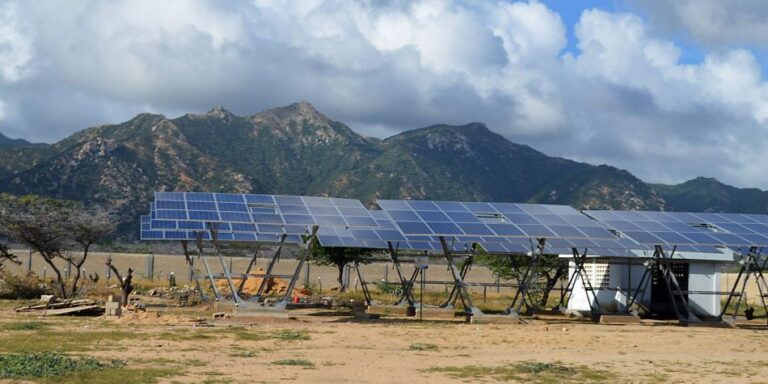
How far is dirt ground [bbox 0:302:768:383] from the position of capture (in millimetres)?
18828

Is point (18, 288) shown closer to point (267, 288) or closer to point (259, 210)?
point (259, 210)

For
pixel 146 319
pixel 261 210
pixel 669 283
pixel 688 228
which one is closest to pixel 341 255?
pixel 261 210

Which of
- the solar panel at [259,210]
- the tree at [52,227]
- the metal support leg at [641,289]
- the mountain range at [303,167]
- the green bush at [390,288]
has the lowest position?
the green bush at [390,288]

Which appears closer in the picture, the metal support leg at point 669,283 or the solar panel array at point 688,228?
the solar panel array at point 688,228

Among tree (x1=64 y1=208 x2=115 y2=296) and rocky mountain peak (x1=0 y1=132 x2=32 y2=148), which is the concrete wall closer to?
tree (x1=64 y1=208 x2=115 y2=296)

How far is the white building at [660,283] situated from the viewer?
41.7 m

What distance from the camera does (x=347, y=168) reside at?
145875 millimetres

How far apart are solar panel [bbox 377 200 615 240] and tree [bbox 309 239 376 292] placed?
12.0 metres

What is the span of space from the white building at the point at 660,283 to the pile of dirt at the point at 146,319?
2026 centimetres

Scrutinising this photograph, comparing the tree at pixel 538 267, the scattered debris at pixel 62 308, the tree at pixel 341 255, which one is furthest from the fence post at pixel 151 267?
the scattered debris at pixel 62 308

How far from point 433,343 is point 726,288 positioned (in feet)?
109

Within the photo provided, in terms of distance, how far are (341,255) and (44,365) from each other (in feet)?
115

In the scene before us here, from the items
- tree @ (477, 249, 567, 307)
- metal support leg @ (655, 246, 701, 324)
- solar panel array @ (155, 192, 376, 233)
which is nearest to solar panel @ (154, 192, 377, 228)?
solar panel array @ (155, 192, 376, 233)

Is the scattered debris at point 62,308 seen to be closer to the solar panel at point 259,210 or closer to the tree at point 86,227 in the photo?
the solar panel at point 259,210
